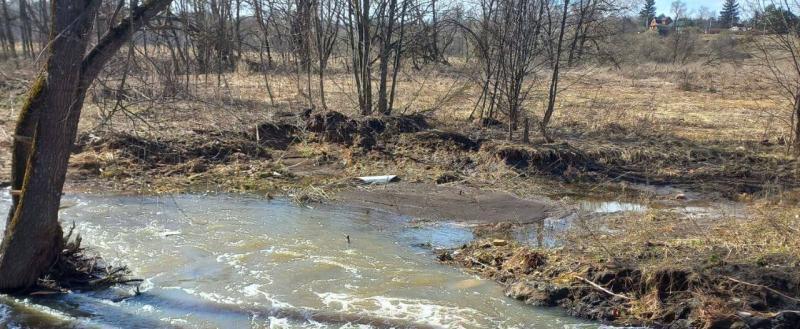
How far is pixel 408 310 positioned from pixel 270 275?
1.80 metres

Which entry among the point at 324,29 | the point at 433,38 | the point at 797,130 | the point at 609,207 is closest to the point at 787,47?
the point at 797,130

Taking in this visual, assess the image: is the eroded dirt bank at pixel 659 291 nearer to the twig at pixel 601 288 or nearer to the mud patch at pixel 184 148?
the twig at pixel 601 288

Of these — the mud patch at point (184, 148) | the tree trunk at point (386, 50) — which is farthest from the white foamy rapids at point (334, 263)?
the tree trunk at point (386, 50)

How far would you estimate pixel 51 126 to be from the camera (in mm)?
6109

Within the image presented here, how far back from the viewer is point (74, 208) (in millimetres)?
10242

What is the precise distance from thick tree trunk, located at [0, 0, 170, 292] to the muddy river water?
0.49 m

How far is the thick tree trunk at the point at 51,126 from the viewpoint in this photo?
5.93m

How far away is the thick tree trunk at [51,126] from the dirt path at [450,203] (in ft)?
17.8

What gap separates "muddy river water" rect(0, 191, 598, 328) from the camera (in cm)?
644

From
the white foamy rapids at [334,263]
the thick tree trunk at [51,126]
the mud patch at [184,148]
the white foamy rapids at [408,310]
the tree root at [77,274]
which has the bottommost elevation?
the white foamy rapids at [408,310]

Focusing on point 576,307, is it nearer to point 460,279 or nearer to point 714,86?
point 460,279

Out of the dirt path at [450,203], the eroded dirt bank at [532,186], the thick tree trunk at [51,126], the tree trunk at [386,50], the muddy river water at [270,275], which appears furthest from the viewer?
the tree trunk at [386,50]

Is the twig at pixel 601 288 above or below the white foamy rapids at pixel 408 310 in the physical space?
above

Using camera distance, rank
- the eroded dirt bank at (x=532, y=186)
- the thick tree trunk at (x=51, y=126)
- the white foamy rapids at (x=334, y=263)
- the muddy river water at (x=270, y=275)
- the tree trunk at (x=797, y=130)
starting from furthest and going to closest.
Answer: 1. the tree trunk at (x=797, y=130)
2. the white foamy rapids at (x=334, y=263)
3. the eroded dirt bank at (x=532, y=186)
4. the muddy river water at (x=270, y=275)
5. the thick tree trunk at (x=51, y=126)
